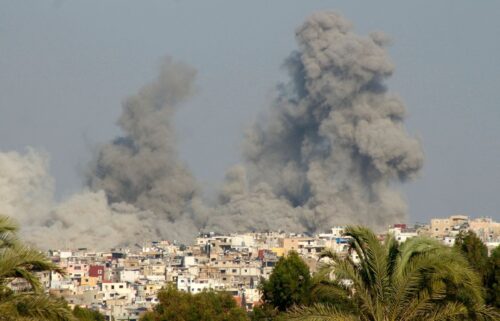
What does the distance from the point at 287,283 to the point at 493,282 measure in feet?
31.9

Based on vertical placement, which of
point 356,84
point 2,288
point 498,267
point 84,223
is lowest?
point 2,288

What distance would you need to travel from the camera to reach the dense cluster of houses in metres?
78.2

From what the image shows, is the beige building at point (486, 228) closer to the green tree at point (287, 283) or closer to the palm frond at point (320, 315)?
the green tree at point (287, 283)

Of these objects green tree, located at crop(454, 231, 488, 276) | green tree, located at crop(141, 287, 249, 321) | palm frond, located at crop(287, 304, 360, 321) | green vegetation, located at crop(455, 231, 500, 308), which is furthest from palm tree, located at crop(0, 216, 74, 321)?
green tree, located at crop(141, 287, 249, 321)

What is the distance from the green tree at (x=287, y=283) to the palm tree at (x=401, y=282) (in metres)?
18.9

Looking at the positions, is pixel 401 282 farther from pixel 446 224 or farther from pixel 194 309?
pixel 446 224

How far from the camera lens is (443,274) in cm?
1783

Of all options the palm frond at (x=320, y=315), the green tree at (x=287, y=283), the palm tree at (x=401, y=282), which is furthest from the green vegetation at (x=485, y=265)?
the palm frond at (x=320, y=315)

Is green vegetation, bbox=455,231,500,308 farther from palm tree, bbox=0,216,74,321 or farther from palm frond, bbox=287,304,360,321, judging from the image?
palm tree, bbox=0,216,74,321

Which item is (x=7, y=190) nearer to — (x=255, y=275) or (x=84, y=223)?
(x=84, y=223)

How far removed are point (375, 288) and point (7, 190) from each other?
86.2 metres

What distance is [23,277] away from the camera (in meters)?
15.7

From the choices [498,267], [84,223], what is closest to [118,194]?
[84,223]

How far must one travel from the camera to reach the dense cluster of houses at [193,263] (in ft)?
257
